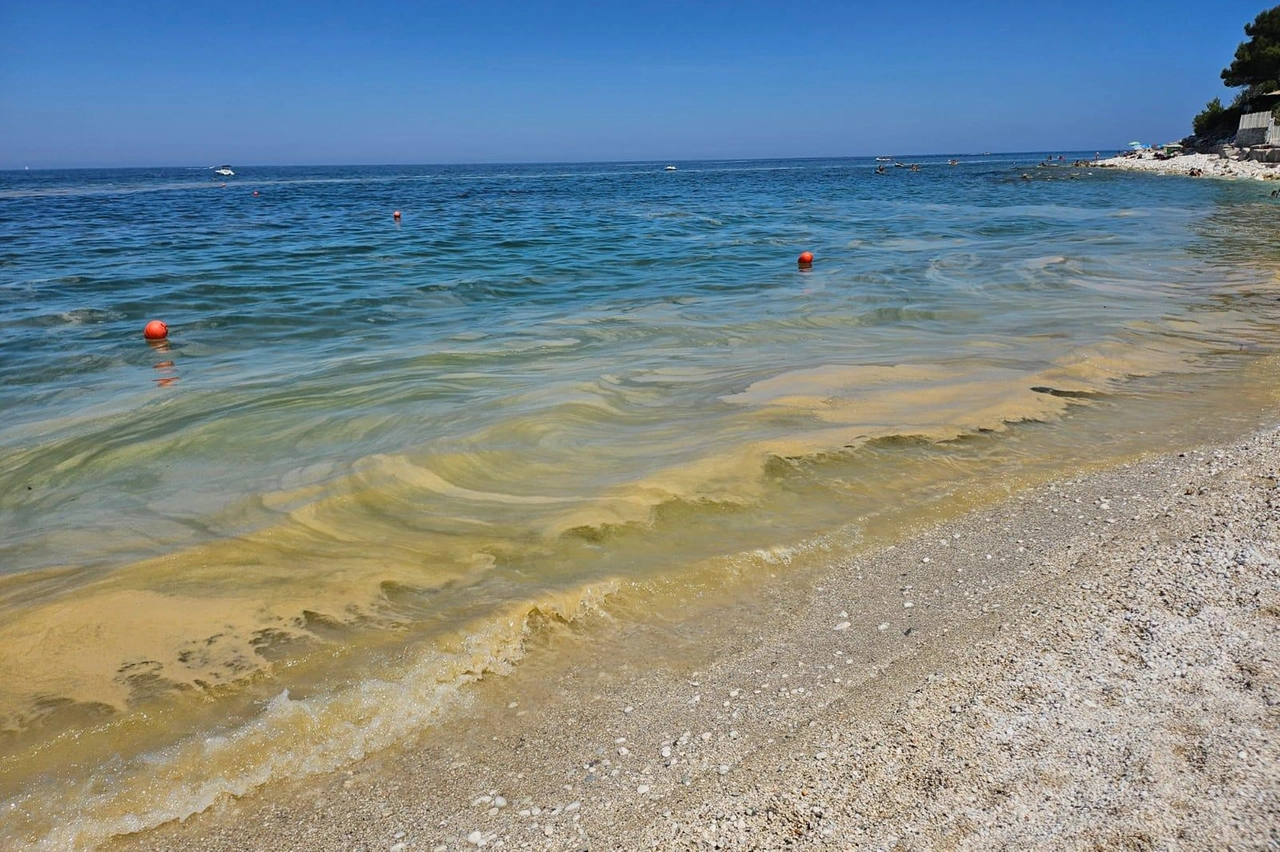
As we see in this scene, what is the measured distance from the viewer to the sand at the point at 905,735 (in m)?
2.49

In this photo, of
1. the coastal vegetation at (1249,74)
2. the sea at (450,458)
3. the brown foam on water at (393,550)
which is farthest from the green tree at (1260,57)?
the brown foam on water at (393,550)

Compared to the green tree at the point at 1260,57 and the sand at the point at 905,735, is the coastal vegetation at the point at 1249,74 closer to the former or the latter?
the green tree at the point at 1260,57

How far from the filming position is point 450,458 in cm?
643

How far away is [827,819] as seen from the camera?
8.36 feet

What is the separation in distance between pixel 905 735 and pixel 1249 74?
8327 centimetres

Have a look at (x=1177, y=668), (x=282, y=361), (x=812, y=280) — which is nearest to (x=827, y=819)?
(x=1177, y=668)

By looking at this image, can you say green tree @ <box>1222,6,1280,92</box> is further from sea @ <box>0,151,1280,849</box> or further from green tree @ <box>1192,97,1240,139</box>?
sea @ <box>0,151,1280,849</box>

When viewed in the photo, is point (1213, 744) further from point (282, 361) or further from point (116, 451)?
point (282, 361)

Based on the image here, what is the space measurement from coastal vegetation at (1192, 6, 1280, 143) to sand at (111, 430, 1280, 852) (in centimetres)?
7466

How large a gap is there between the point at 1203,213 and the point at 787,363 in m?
24.6

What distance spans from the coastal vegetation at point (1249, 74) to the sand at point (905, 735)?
74.7 metres

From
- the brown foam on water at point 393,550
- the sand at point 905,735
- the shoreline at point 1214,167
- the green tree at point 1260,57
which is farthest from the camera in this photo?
the green tree at point 1260,57

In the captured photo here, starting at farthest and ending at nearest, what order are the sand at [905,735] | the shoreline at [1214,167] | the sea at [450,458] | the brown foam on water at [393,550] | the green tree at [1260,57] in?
the green tree at [1260,57]
the shoreline at [1214,167]
the brown foam on water at [393,550]
the sea at [450,458]
the sand at [905,735]

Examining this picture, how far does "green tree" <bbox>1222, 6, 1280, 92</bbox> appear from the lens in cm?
5969
